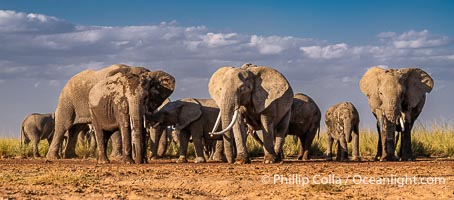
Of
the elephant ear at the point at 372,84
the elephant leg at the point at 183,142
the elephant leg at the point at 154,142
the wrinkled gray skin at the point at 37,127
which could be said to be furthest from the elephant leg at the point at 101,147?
the wrinkled gray skin at the point at 37,127

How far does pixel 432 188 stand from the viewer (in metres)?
14.2

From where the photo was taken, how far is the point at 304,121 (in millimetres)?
26719

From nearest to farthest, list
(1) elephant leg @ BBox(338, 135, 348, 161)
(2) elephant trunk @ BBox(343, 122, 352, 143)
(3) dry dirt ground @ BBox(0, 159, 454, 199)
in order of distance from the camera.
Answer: (3) dry dirt ground @ BBox(0, 159, 454, 199), (1) elephant leg @ BBox(338, 135, 348, 161), (2) elephant trunk @ BBox(343, 122, 352, 143)

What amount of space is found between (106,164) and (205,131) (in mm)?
4596

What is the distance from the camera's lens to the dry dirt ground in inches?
529

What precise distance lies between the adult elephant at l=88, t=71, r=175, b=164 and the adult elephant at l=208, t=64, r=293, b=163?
60.3 inches

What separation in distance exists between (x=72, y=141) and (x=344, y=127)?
7928mm

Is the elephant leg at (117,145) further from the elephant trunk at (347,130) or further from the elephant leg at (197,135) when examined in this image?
the elephant trunk at (347,130)

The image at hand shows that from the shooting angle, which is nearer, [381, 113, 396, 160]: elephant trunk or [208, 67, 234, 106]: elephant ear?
[208, 67, 234, 106]: elephant ear

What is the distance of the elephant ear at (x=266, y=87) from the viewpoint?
21.6 m

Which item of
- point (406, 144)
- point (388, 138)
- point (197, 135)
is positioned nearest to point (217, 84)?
point (197, 135)

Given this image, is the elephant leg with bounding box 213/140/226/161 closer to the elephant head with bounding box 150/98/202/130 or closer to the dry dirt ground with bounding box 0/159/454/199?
the elephant head with bounding box 150/98/202/130

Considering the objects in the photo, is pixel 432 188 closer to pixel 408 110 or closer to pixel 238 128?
pixel 238 128

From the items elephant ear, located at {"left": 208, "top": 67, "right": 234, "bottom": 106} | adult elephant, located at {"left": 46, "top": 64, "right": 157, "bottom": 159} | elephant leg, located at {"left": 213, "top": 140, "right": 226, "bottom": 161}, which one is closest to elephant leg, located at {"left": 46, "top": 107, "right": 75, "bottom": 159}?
adult elephant, located at {"left": 46, "top": 64, "right": 157, "bottom": 159}
